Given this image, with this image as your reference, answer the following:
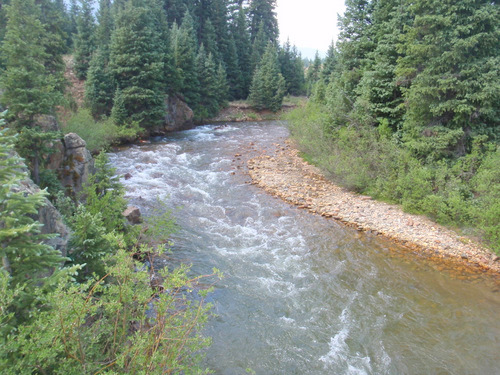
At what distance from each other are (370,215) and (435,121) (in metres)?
4.91

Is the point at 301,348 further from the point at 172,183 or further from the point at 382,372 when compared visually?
the point at 172,183

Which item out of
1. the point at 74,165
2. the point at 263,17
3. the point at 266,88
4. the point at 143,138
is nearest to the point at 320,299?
the point at 74,165

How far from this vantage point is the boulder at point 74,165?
10523mm

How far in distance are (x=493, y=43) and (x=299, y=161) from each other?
1205 centimetres

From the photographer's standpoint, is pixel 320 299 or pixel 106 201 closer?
pixel 106 201

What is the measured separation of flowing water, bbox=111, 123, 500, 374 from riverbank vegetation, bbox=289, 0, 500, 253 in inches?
119

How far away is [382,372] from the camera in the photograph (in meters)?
6.36

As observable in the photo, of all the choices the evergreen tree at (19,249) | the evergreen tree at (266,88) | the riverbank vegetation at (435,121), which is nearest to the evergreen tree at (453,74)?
the riverbank vegetation at (435,121)

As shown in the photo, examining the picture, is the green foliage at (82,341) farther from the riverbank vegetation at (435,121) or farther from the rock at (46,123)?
the riverbank vegetation at (435,121)

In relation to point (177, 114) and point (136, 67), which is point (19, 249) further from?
point (177, 114)

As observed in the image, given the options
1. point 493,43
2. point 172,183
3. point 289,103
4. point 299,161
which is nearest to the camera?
point 493,43

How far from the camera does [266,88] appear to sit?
47969 millimetres

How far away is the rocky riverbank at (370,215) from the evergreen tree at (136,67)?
485 inches

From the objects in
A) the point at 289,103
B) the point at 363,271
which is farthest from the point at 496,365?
the point at 289,103
